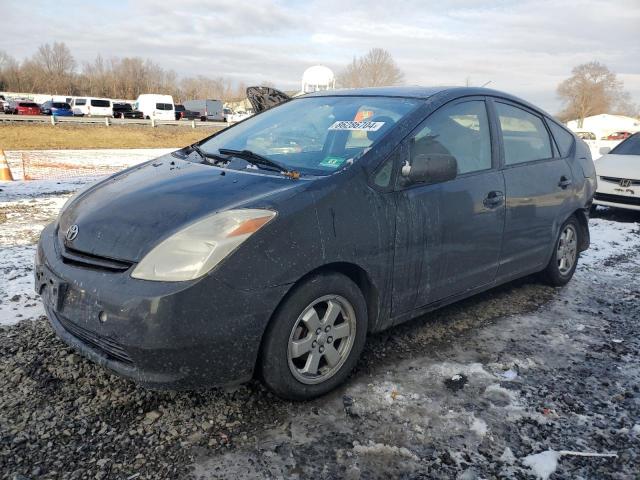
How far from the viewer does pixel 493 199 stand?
3.68 metres

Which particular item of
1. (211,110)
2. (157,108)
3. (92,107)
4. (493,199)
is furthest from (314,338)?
(211,110)

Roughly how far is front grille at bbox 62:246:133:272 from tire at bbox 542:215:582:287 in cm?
367

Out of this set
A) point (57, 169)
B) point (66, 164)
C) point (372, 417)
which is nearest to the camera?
point (372, 417)

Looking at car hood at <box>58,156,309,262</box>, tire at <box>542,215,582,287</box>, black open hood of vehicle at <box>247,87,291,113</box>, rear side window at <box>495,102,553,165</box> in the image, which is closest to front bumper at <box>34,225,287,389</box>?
car hood at <box>58,156,309,262</box>

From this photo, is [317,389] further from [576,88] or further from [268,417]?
[576,88]

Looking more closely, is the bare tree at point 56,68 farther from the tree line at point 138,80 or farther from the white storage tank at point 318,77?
the white storage tank at point 318,77

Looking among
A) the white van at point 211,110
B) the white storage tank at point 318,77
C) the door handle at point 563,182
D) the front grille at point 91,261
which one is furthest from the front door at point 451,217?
the white van at point 211,110

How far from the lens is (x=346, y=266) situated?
9.39ft

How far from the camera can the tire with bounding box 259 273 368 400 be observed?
258 cm

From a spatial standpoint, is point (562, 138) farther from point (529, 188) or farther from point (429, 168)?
point (429, 168)

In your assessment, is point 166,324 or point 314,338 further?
point 314,338

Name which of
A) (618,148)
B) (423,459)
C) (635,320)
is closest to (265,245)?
(423,459)

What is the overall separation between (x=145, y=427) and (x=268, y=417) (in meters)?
0.60

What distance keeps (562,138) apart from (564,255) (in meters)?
1.07
